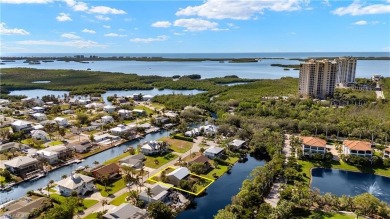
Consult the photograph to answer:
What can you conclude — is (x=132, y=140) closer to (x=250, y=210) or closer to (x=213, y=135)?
(x=213, y=135)

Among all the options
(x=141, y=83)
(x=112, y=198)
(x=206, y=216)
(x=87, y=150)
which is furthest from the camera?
(x=141, y=83)

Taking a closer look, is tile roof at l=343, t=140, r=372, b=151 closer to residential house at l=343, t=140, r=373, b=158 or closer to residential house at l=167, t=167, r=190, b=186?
residential house at l=343, t=140, r=373, b=158

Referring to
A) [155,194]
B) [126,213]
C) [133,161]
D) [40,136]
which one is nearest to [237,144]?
[133,161]

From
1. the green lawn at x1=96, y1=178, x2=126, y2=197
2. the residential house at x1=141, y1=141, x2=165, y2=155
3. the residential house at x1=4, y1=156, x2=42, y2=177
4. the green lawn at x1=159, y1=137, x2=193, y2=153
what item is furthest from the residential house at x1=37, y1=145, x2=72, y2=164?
the green lawn at x1=159, y1=137, x2=193, y2=153

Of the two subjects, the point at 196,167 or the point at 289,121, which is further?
the point at 289,121

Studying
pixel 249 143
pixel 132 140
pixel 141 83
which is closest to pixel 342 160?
pixel 249 143

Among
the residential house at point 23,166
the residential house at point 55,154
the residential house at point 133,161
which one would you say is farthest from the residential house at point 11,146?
the residential house at point 133,161
